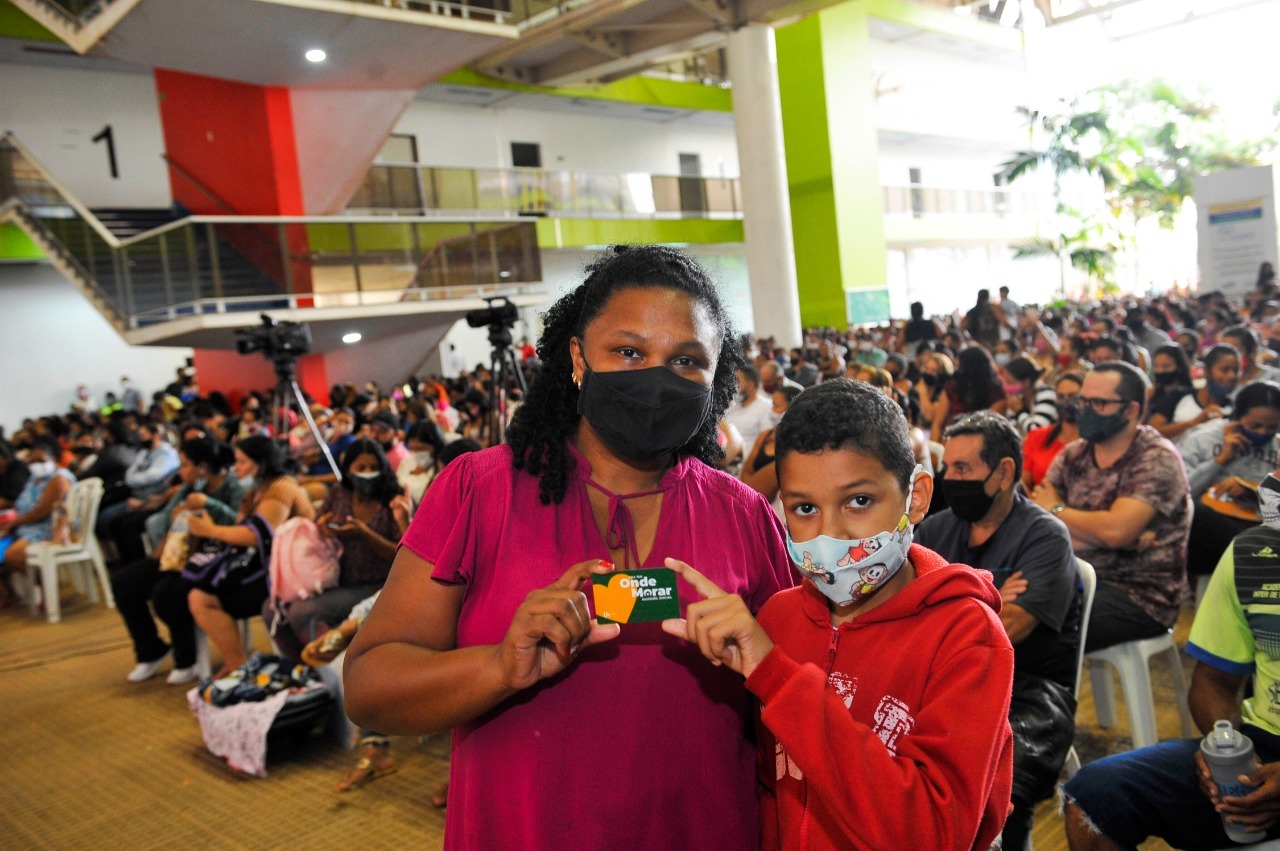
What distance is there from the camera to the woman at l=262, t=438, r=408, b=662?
4762 millimetres

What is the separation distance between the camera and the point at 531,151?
74.5ft

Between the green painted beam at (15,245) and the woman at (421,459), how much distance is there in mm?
15498

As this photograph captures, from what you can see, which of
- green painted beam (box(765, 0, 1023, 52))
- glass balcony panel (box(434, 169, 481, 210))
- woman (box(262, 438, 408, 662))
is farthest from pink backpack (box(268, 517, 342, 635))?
green painted beam (box(765, 0, 1023, 52))

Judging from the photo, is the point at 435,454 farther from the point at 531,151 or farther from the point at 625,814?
the point at 531,151

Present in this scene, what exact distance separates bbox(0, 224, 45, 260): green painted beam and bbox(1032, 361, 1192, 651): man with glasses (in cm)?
1900

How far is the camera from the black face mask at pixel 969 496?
117 inches

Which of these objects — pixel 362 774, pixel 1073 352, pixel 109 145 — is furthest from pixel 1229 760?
pixel 109 145

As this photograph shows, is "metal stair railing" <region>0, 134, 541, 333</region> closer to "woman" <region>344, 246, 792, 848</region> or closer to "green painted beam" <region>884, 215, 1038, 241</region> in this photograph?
"woman" <region>344, 246, 792, 848</region>

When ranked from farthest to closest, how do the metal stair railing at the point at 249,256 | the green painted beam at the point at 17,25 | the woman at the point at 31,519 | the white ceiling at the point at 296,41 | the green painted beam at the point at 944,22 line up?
the green painted beam at the point at 944,22 → the green painted beam at the point at 17,25 → the metal stair railing at the point at 249,256 → the white ceiling at the point at 296,41 → the woman at the point at 31,519

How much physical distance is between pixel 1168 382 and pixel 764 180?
36.1ft

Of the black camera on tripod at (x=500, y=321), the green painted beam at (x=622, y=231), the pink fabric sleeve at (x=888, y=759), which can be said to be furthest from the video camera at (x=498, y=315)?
the green painted beam at (x=622, y=231)

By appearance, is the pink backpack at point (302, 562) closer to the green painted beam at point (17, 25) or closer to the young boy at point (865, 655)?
the young boy at point (865, 655)

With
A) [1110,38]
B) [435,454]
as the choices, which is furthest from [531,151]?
[435,454]

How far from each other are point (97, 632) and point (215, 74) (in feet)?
29.1
